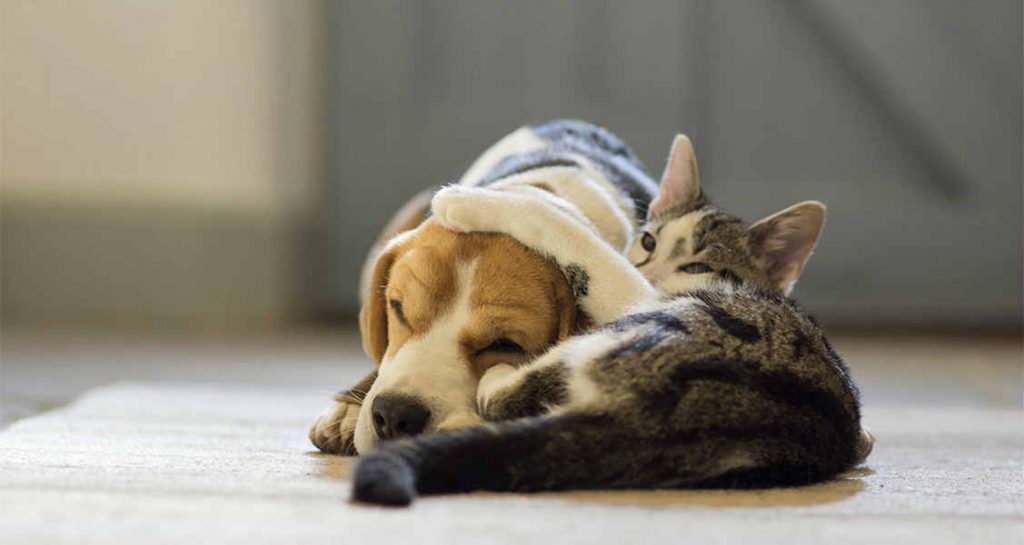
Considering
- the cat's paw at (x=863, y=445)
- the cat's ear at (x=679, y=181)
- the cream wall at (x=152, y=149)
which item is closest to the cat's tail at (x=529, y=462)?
the cat's paw at (x=863, y=445)

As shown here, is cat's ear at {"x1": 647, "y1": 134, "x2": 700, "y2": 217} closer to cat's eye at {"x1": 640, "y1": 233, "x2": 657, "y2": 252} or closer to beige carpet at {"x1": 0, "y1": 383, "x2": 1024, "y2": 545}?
cat's eye at {"x1": 640, "y1": 233, "x2": 657, "y2": 252}

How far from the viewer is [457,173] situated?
17.3 feet

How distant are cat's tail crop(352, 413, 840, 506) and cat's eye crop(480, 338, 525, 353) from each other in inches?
16.5

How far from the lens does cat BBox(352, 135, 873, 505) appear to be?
1505mm

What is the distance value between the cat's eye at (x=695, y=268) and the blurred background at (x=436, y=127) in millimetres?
2610

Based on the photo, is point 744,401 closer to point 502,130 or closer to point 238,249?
point 502,130

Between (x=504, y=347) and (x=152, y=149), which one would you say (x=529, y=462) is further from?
(x=152, y=149)

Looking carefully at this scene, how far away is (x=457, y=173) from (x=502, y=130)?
298 millimetres

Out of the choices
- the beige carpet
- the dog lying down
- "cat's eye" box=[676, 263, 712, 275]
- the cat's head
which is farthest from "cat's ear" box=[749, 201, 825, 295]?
the beige carpet

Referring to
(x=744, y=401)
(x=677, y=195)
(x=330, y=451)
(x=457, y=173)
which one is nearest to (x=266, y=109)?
(x=457, y=173)

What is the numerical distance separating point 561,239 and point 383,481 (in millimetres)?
791

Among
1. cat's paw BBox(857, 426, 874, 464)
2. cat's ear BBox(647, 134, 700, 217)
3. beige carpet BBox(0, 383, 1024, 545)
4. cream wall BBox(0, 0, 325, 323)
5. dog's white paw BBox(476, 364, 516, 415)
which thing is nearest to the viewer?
beige carpet BBox(0, 383, 1024, 545)

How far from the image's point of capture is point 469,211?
2074 millimetres

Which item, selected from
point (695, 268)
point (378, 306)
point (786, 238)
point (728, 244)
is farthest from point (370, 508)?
point (786, 238)
